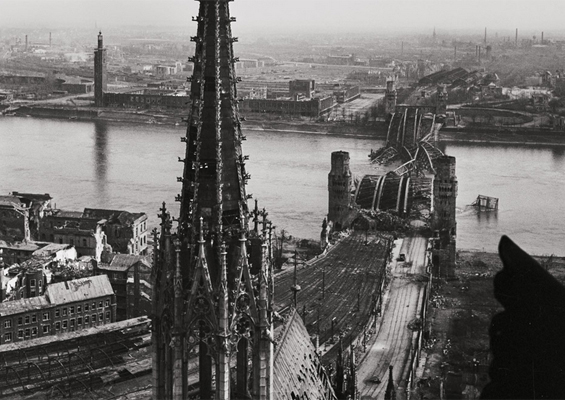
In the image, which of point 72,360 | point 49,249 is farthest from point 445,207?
point 72,360

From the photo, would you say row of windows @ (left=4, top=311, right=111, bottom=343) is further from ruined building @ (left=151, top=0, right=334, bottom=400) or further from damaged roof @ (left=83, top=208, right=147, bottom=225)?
ruined building @ (left=151, top=0, right=334, bottom=400)

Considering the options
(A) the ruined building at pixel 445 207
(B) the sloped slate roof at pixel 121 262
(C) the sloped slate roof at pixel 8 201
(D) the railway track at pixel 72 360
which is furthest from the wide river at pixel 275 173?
(D) the railway track at pixel 72 360

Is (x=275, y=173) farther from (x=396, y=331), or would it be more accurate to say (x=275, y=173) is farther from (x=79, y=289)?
(x=79, y=289)

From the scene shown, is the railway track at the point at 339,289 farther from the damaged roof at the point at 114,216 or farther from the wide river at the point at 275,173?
the damaged roof at the point at 114,216

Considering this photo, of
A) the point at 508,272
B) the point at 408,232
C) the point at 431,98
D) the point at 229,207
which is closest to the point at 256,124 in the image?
the point at 431,98

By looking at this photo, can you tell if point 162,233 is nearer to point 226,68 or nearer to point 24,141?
point 226,68

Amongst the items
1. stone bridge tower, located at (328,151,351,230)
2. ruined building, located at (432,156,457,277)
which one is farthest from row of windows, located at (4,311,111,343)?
stone bridge tower, located at (328,151,351,230)
